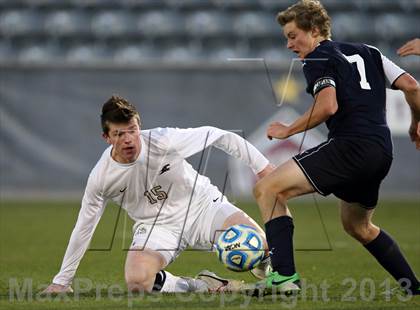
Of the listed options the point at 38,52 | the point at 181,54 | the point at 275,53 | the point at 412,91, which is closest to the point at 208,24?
the point at 181,54

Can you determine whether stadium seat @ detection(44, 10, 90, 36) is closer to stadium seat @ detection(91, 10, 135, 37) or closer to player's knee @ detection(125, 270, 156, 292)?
stadium seat @ detection(91, 10, 135, 37)

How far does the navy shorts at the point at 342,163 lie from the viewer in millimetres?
5336

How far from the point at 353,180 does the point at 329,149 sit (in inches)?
9.3

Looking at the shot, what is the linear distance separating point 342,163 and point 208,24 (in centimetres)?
1224

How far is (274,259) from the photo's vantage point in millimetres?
5320

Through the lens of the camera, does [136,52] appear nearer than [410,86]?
No

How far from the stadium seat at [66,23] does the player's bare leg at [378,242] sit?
12.4 meters

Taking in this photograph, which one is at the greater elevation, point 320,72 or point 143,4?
point 143,4

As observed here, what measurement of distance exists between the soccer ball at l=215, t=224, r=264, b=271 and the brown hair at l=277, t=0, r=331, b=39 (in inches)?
53.3

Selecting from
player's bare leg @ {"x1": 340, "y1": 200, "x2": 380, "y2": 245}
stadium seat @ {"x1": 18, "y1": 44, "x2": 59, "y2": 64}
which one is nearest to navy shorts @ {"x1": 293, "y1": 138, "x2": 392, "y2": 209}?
player's bare leg @ {"x1": 340, "y1": 200, "x2": 380, "y2": 245}

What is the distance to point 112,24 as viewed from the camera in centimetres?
1731

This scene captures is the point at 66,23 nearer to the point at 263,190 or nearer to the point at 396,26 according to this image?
the point at 396,26

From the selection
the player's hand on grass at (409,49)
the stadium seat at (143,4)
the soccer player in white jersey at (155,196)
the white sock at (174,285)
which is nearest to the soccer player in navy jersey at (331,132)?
the player's hand on grass at (409,49)

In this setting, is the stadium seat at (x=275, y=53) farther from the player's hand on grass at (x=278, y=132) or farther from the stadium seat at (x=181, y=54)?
the player's hand on grass at (x=278, y=132)
